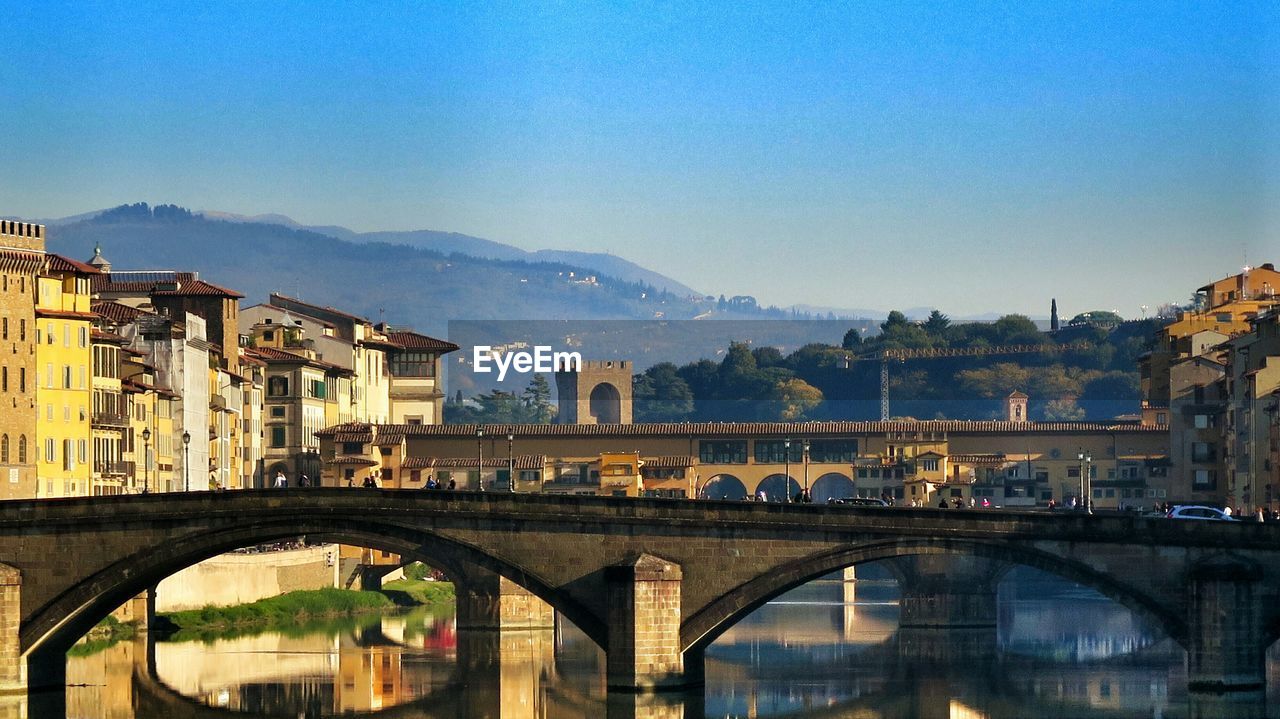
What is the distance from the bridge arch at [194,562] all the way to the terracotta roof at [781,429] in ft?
260

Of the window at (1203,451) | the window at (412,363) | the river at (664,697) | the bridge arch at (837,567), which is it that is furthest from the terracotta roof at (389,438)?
the bridge arch at (837,567)

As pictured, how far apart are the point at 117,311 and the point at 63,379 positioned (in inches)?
850

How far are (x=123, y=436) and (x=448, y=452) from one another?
163ft

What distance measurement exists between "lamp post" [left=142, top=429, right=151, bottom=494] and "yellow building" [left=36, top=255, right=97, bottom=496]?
940 centimetres

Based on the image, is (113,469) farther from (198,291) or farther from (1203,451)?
(1203,451)

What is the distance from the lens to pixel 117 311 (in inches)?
5069

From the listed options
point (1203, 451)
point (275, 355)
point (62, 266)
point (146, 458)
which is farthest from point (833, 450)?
point (62, 266)

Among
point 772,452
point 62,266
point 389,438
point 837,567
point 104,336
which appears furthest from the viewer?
point 772,452

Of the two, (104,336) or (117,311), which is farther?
(117,311)

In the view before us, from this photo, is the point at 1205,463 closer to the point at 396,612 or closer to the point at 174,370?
the point at 396,612

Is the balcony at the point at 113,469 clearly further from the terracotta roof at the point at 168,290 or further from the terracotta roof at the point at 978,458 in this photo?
the terracotta roof at the point at 978,458

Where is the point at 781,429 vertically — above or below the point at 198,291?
below

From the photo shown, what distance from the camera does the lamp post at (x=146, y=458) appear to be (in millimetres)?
120812

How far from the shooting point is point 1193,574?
7525cm
